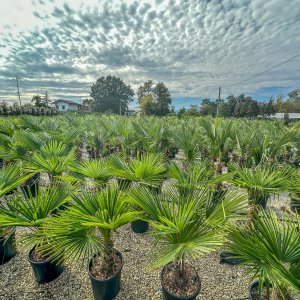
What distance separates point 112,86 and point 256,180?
167ft

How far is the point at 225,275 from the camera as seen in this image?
7.28 feet

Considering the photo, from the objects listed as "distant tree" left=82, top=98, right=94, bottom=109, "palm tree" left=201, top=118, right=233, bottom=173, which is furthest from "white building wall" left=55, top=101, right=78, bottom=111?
"palm tree" left=201, top=118, right=233, bottom=173

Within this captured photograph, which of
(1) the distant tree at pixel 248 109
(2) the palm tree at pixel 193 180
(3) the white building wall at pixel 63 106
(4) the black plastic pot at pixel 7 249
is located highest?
(3) the white building wall at pixel 63 106

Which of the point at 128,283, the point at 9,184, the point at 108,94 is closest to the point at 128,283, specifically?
the point at 128,283

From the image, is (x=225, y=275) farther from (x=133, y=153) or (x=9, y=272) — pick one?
(x=133, y=153)

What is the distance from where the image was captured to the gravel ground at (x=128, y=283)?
1.95 meters

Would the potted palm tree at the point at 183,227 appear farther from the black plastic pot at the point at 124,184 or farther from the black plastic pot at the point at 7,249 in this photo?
the black plastic pot at the point at 7,249

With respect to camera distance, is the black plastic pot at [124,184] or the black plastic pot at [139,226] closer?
the black plastic pot at [124,184]

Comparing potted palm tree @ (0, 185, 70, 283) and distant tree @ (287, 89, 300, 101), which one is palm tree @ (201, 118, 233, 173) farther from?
distant tree @ (287, 89, 300, 101)

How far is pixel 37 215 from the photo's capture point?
165cm

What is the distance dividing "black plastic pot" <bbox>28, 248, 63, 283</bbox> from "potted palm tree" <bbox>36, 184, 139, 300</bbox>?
43 centimetres

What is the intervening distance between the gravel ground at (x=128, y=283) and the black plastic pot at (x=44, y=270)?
61 mm

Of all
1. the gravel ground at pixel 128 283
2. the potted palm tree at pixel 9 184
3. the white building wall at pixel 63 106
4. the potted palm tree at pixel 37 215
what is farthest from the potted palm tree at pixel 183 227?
the white building wall at pixel 63 106

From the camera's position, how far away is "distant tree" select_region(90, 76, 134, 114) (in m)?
47.8
